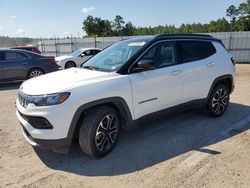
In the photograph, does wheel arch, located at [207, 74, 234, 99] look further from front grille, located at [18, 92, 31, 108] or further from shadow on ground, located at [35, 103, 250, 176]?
front grille, located at [18, 92, 31, 108]

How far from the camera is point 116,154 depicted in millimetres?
4117

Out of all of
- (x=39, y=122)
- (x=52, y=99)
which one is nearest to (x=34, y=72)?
(x=39, y=122)

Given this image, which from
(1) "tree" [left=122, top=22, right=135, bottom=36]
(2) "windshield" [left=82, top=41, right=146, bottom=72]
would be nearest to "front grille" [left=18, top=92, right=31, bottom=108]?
(2) "windshield" [left=82, top=41, right=146, bottom=72]

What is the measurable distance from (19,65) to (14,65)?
182mm

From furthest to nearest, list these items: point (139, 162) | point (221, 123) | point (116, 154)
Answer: point (221, 123) → point (116, 154) → point (139, 162)

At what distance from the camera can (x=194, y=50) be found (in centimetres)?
524

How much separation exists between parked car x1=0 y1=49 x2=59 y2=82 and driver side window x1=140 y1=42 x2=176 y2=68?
749 centimetres

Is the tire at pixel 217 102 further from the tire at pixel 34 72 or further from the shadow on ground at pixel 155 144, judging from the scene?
the tire at pixel 34 72

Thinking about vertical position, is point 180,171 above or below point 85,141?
Result: below

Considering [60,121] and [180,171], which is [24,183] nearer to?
[60,121]

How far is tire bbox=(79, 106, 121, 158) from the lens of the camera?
3738mm

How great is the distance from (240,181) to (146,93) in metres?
1.82

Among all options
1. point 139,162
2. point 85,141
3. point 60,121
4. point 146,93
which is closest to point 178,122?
point 146,93

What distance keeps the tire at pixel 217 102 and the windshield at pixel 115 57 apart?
2095 mm
